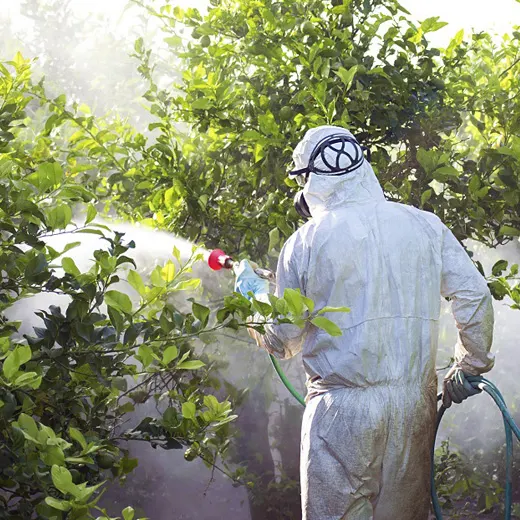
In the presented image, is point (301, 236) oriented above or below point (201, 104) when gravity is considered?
below

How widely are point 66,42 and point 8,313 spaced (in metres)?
16.5

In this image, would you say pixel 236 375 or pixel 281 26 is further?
pixel 236 375

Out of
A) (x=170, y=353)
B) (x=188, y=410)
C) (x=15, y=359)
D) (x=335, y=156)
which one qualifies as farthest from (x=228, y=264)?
(x=15, y=359)

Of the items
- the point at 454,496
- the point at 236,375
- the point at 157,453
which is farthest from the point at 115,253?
the point at 454,496

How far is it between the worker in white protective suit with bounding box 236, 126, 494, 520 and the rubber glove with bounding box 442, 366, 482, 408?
0.11 metres

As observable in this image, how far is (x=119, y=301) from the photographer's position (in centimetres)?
192

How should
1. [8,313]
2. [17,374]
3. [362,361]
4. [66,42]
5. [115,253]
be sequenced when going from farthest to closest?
1. [66,42]
2. [8,313]
3. [362,361]
4. [115,253]
5. [17,374]

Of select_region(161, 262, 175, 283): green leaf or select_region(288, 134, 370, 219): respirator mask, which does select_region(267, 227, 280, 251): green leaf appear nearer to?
select_region(288, 134, 370, 219): respirator mask

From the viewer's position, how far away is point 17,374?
176 centimetres

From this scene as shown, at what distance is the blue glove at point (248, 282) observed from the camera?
2854 mm

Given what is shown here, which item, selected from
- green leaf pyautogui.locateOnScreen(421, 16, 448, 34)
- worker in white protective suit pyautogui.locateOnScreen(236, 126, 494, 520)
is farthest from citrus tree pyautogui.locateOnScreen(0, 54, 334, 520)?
green leaf pyautogui.locateOnScreen(421, 16, 448, 34)

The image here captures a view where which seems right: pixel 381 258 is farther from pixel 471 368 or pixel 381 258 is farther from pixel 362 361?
pixel 471 368

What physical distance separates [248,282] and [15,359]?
4.03ft

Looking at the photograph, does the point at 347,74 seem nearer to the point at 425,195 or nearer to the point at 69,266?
the point at 425,195
